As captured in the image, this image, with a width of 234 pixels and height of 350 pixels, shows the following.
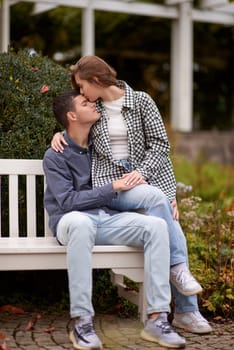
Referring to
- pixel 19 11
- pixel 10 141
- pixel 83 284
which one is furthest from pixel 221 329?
pixel 19 11

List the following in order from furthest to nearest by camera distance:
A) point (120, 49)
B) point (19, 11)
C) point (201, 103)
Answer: point (201, 103) < point (120, 49) < point (19, 11)

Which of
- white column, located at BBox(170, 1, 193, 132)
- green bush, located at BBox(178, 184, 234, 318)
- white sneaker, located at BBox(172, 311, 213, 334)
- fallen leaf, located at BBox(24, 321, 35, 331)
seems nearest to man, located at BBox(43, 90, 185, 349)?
white sneaker, located at BBox(172, 311, 213, 334)

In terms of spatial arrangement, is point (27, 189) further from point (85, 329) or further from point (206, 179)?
point (206, 179)

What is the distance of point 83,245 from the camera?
3.99 metres

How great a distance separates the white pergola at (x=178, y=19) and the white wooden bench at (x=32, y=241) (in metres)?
7.24

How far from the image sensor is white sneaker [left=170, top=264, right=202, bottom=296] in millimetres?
4148

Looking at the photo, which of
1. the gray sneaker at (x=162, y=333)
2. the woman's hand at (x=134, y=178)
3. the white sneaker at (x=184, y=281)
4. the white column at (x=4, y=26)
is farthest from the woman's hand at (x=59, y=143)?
the white column at (x=4, y=26)

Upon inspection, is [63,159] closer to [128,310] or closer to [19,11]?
[128,310]

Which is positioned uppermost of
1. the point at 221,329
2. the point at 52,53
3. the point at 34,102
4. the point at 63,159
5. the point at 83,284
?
the point at 52,53

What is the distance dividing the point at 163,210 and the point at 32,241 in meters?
0.77

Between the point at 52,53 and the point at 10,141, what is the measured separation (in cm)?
1104

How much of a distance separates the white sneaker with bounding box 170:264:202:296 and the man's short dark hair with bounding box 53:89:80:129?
40.3 inches

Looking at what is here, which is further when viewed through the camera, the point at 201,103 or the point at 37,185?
the point at 201,103

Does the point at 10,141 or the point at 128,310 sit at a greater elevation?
the point at 10,141
